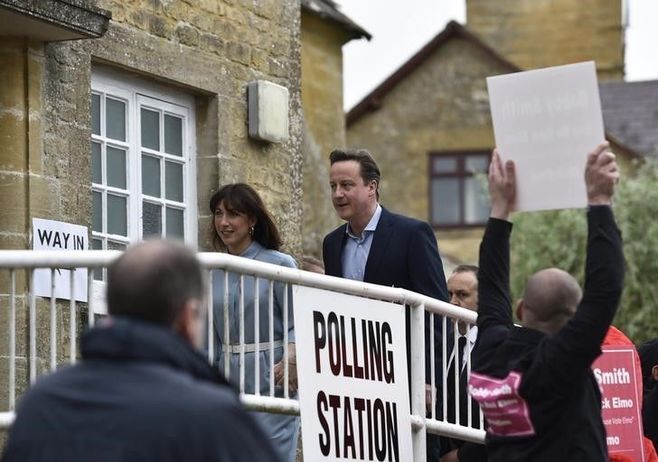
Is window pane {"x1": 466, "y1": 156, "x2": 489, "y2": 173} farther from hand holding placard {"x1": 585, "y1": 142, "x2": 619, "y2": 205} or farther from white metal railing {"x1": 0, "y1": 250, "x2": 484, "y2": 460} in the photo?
hand holding placard {"x1": 585, "y1": 142, "x2": 619, "y2": 205}

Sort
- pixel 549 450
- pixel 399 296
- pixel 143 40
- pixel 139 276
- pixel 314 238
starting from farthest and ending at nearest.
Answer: pixel 314 238, pixel 143 40, pixel 399 296, pixel 549 450, pixel 139 276

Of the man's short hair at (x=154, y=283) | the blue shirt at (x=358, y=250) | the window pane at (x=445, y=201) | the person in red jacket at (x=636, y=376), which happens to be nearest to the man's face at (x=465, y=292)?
the person in red jacket at (x=636, y=376)

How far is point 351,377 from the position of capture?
8.67 metres

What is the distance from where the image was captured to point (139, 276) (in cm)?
462

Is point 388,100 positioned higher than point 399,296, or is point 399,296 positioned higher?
point 388,100

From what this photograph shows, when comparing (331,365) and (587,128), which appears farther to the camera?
(331,365)

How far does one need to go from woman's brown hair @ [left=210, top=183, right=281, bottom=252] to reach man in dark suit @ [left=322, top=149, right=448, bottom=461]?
0.55m

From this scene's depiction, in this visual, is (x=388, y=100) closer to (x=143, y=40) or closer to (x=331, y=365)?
(x=143, y=40)

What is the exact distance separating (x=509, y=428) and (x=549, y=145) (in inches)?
39.9

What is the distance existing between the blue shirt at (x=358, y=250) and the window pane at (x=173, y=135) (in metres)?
2.61

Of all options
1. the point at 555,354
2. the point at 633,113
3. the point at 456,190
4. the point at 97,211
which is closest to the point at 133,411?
the point at 555,354

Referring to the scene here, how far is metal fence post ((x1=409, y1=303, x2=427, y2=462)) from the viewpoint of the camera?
928 centimetres

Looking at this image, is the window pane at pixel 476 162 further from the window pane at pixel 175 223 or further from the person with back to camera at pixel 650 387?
the person with back to camera at pixel 650 387

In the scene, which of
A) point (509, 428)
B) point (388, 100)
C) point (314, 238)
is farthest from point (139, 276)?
point (388, 100)
